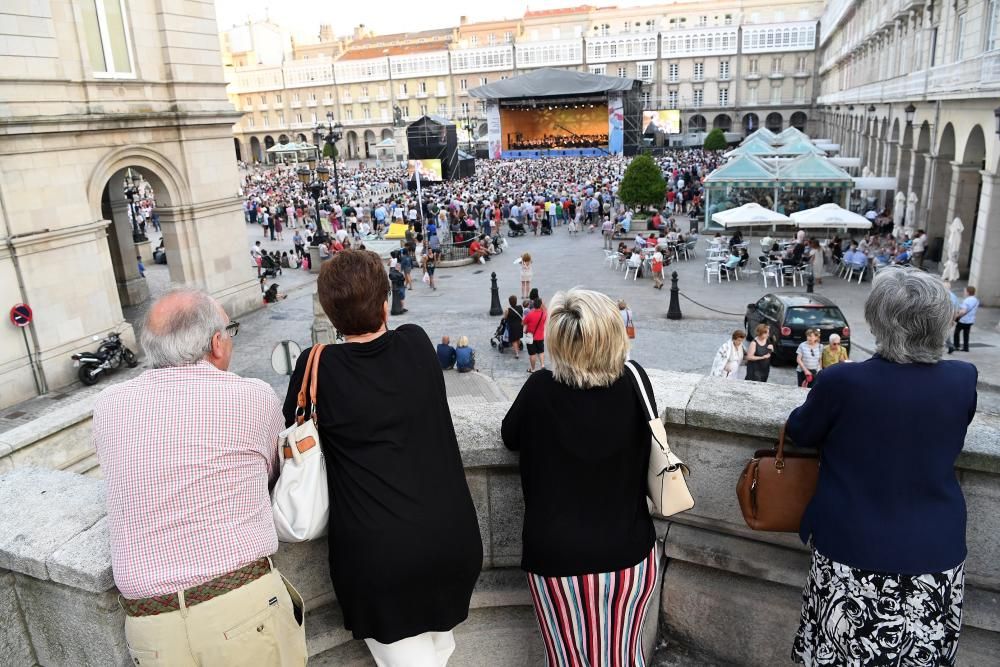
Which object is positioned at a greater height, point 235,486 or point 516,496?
point 235,486

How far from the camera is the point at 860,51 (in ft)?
135

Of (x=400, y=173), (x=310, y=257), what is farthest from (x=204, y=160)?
(x=400, y=173)

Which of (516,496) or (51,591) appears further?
(516,496)

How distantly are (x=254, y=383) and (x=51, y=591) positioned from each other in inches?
39.0

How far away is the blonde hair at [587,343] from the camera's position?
2.13 m

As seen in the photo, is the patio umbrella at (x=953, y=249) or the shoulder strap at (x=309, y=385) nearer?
the shoulder strap at (x=309, y=385)

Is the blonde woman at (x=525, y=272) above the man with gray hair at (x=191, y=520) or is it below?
below

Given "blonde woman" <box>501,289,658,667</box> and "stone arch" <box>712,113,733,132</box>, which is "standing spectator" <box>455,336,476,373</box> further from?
"stone arch" <box>712,113,733,132</box>

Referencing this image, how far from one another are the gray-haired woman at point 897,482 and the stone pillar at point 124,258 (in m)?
19.0

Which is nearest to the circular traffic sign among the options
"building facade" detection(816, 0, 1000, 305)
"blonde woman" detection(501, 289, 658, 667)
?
"blonde woman" detection(501, 289, 658, 667)

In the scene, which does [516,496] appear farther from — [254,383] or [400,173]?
[400,173]

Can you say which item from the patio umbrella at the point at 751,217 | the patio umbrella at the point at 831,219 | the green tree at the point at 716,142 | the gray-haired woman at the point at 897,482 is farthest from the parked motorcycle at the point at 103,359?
the green tree at the point at 716,142

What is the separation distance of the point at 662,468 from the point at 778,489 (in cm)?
45

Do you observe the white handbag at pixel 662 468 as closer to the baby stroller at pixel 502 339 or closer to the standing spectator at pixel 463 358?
A: the standing spectator at pixel 463 358
